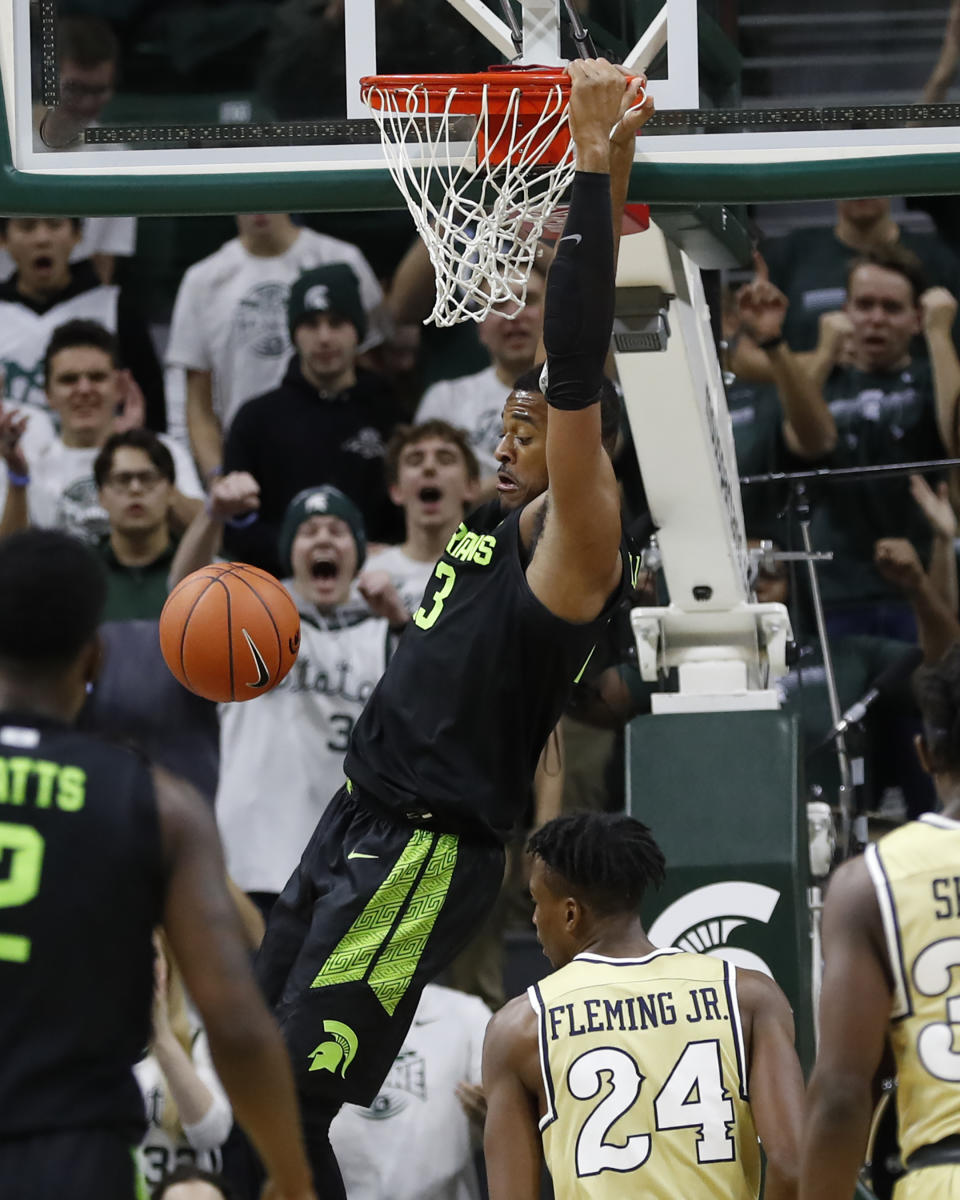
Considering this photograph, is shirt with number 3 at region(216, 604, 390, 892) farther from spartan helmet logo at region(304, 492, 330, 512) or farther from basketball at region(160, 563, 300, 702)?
basketball at region(160, 563, 300, 702)

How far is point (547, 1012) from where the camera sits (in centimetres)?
419

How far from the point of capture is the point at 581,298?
4133mm

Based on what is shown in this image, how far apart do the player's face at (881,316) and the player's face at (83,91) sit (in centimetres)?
308

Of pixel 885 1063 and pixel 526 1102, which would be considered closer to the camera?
pixel 526 1102

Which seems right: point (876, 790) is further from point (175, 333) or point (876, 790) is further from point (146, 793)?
point (146, 793)

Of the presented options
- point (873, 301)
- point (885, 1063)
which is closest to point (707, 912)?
point (885, 1063)

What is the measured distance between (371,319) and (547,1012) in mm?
4845

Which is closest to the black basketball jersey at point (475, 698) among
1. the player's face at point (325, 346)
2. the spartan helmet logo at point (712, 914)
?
the spartan helmet logo at point (712, 914)

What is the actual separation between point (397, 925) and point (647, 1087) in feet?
2.39

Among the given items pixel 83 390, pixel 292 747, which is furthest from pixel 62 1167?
pixel 83 390

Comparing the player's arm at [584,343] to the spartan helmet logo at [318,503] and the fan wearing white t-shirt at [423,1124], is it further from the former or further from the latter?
the spartan helmet logo at [318,503]

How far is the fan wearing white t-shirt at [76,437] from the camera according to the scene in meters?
7.97

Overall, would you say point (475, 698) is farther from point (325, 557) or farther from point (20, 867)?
point (325, 557)

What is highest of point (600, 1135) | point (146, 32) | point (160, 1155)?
point (146, 32)
